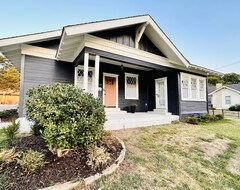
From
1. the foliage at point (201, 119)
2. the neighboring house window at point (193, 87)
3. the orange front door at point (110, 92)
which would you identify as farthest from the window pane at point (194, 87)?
the orange front door at point (110, 92)

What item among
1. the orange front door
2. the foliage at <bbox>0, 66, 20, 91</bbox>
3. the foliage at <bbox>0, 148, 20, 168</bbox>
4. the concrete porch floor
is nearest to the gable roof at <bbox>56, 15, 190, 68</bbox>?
the orange front door

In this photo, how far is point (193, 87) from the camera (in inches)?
375

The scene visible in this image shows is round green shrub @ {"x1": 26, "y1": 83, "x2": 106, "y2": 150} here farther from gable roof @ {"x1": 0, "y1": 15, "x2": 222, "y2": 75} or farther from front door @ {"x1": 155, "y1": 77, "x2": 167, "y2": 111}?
front door @ {"x1": 155, "y1": 77, "x2": 167, "y2": 111}

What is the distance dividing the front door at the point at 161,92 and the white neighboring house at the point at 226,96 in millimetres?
20751

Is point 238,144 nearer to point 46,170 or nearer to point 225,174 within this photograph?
point 225,174

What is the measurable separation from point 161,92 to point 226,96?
71.6 feet

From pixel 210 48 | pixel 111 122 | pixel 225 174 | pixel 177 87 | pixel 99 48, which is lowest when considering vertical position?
pixel 225 174

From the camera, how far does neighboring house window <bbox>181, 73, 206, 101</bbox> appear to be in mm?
8914

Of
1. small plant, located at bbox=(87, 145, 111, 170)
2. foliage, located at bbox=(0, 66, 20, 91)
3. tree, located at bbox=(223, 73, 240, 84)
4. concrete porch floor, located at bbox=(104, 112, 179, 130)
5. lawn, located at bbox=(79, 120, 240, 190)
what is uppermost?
tree, located at bbox=(223, 73, 240, 84)

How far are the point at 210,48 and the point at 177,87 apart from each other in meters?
17.6

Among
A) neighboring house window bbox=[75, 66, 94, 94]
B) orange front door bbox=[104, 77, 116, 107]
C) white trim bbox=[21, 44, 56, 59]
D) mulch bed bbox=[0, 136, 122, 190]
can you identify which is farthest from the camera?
orange front door bbox=[104, 77, 116, 107]

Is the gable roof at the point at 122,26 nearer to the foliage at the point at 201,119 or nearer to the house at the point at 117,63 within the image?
the house at the point at 117,63

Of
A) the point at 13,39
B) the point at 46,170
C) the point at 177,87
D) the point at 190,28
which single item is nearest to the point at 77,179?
the point at 46,170

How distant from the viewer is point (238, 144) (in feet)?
15.3
